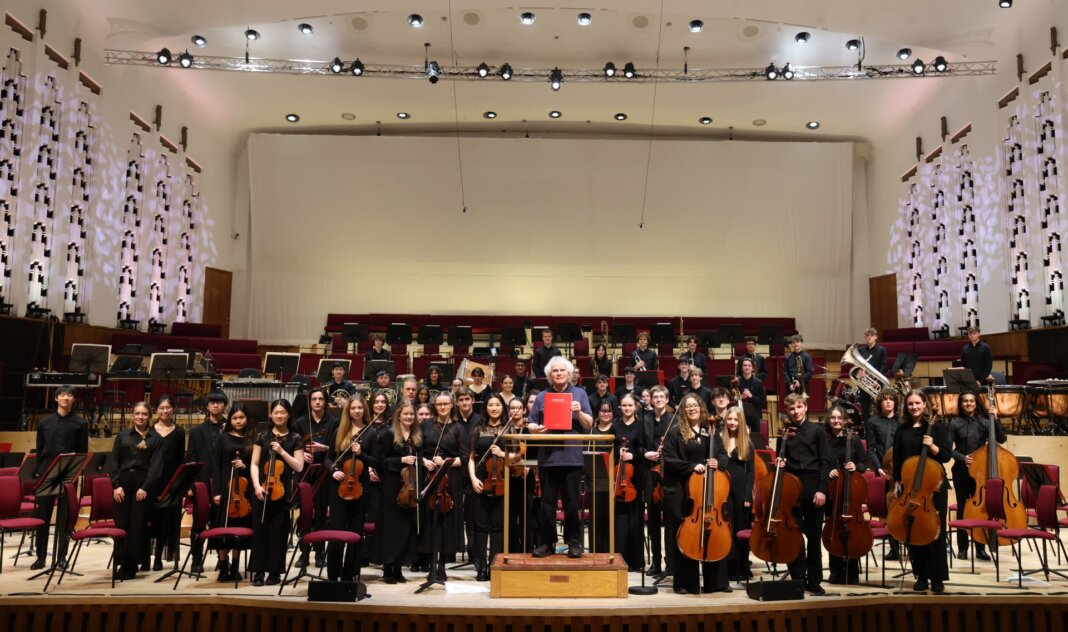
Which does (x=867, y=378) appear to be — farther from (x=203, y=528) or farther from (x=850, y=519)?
(x=203, y=528)

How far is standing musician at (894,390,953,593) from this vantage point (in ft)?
16.3

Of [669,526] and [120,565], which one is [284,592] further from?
[669,526]

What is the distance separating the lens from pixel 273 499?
5.31 metres

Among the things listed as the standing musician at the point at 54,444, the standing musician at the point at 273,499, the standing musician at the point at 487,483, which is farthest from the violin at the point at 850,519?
the standing musician at the point at 54,444

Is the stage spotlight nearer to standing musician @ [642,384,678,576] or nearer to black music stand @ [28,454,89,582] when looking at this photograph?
standing musician @ [642,384,678,576]

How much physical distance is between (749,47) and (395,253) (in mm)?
8097

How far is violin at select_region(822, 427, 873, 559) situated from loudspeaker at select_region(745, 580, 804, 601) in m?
0.50

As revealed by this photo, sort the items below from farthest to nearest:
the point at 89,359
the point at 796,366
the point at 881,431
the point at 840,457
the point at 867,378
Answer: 1. the point at 89,359
2. the point at 796,366
3. the point at 867,378
4. the point at 881,431
5. the point at 840,457

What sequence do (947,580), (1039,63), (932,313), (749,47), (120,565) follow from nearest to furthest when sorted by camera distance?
(947,580)
(120,565)
(1039,63)
(749,47)
(932,313)

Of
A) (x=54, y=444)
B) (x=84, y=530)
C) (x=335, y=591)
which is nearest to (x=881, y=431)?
(x=335, y=591)

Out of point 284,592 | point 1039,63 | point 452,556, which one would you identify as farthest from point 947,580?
point 1039,63

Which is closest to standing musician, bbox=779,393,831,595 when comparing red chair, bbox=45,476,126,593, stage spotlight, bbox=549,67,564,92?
red chair, bbox=45,476,126,593

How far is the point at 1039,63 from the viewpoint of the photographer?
35.3ft

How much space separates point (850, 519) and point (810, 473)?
15.1 inches
